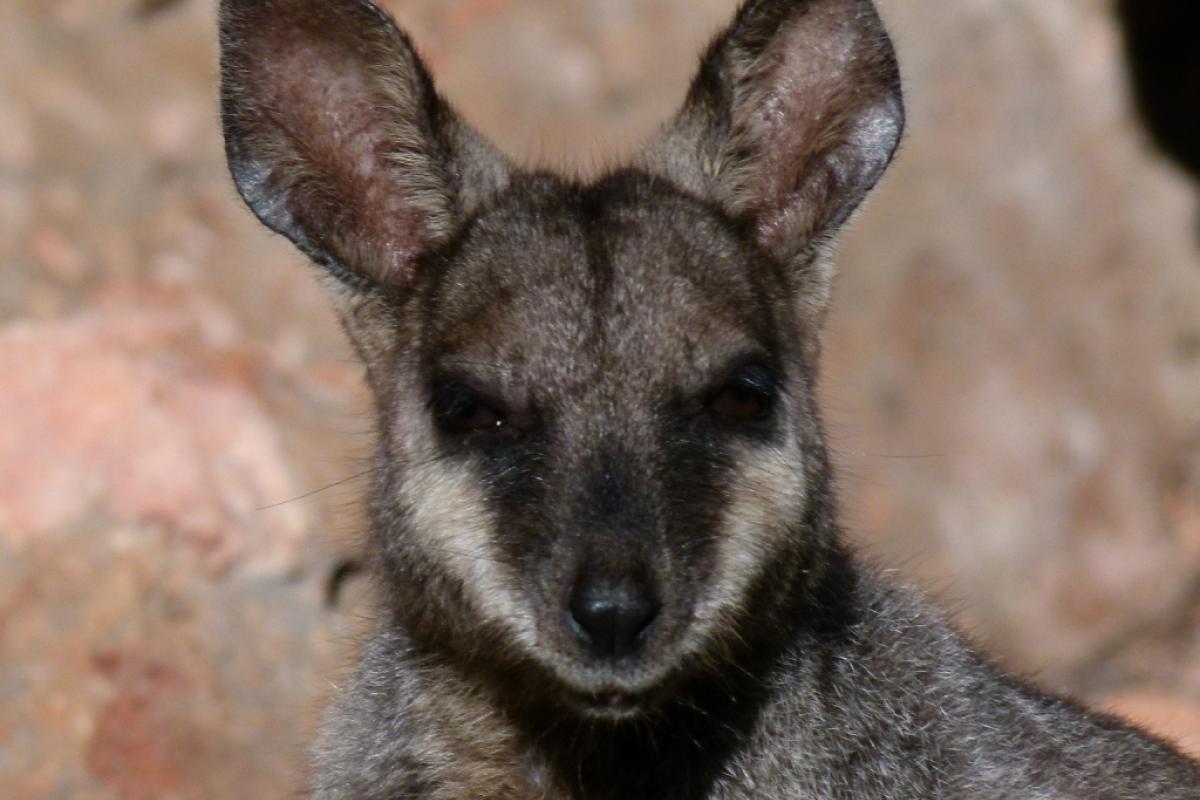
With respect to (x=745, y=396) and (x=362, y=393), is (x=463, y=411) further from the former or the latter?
(x=362, y=393)

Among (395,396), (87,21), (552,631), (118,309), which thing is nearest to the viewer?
(552,631)

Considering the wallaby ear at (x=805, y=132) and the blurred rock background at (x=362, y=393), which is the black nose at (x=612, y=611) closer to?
the wallaby ear at (x=805, y=132)

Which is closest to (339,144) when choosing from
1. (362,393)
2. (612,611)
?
(612,611)

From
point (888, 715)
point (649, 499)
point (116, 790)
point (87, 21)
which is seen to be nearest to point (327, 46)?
point (649, 499)

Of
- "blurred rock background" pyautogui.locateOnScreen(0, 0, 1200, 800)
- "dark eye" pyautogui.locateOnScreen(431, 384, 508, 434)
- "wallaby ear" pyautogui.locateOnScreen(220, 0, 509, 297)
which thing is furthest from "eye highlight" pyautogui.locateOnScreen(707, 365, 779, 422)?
"blurred rock background" pyautogui.locateOnScreen(0, 0, 1200, 800)

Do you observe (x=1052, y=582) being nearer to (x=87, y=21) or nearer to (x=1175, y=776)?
(x=1175, y=776)
